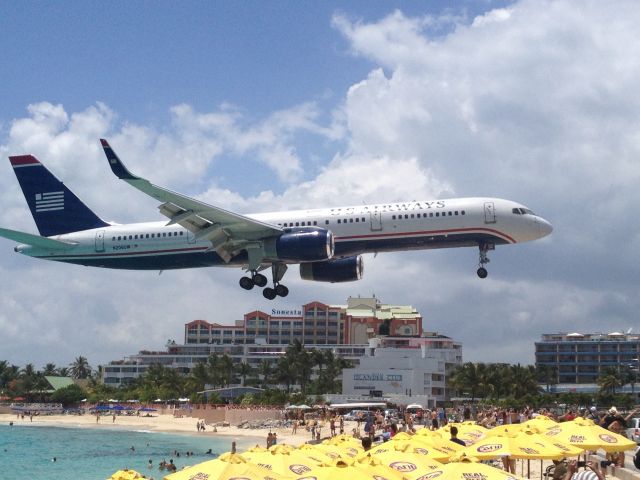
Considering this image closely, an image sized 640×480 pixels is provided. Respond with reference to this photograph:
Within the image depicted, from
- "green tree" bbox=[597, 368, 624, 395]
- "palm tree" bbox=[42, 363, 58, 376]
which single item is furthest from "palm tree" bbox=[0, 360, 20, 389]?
"green tree" bbox=[597, 368, 624, 395]

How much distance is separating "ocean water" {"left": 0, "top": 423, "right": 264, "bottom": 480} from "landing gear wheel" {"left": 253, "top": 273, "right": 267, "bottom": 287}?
48.6ft

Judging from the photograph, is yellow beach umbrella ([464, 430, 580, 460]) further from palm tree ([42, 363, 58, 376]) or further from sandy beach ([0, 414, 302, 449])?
palm tree ([42, 363, 58, 376])

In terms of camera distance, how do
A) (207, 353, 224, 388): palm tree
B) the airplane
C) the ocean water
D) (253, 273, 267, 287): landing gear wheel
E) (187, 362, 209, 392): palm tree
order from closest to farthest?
the airplane → (253, 273, 267, 287): landing gear wheel → the ocean water → (187, 362, 209, 392): palm tree → (207, 353, 224, 388): palm tree

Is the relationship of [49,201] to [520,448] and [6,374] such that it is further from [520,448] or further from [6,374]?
[6,374]

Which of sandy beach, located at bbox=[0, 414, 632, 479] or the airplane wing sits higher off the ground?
the airplane wing

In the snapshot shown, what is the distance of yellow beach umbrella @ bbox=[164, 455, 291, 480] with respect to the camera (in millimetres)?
16266

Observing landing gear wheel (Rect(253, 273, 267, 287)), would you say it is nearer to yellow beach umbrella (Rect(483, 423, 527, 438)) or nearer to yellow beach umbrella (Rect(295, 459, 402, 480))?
yellow beach umbrella (Rect(483, 423, 527, 438))

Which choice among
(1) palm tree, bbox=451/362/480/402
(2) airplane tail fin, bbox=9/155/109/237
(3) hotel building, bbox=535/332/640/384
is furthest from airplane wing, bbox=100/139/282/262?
(3) hotel building, bbox=535/332/640/384

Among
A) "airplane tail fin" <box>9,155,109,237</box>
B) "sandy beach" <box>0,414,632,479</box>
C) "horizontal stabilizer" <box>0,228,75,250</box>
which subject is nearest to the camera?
"horizontal stabilizer" <box>0,228,75,250</box>

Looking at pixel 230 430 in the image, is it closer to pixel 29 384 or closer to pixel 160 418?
pixel 160 418

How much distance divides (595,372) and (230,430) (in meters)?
86.4

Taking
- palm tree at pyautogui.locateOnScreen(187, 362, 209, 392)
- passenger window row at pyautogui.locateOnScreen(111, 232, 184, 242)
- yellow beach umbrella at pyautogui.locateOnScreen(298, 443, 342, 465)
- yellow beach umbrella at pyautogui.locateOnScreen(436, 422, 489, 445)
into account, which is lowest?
palm tree at pyautogui.locateOnScreen(187, 362, 209, 392)

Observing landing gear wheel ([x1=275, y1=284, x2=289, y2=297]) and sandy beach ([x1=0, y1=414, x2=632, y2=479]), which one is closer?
landing gear wheel ([x1=275, y1=284, x2=289, y2=297])

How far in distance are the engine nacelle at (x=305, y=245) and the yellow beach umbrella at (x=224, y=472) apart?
23945 millimetres
